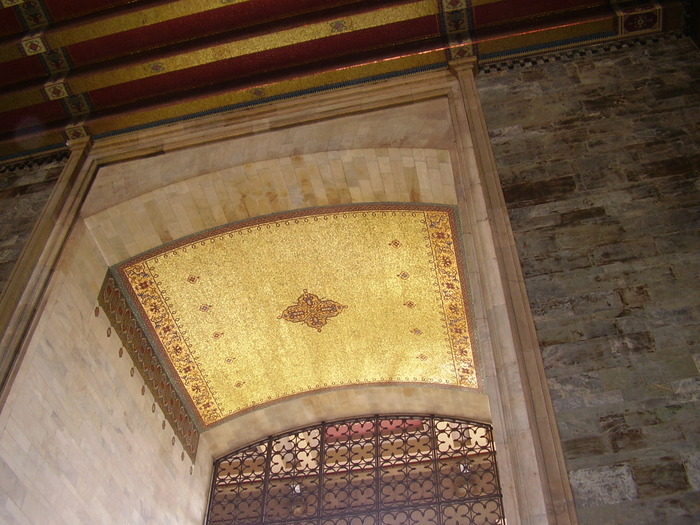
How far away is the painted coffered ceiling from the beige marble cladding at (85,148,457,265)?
2.58 ft

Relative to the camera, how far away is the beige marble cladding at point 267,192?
5895 millimetres

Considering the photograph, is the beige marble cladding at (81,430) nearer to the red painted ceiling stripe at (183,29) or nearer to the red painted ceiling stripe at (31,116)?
the red painted ceiling stripe at (31,116)

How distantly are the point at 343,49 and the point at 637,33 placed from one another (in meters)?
2.45

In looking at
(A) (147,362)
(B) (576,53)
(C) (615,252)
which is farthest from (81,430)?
(B) (576,53)

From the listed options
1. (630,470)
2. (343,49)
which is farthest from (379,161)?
(630,470)

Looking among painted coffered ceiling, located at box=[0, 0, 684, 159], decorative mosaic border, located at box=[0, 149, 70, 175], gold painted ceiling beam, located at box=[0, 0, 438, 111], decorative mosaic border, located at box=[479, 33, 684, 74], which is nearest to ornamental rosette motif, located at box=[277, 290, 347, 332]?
painted coffered ceiling, located at box=[0, 0, 684, 159]

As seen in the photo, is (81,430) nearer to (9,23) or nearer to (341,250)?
(341,250)

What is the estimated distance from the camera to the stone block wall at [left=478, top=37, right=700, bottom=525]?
353 centimetres

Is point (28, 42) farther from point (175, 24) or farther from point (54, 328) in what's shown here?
point (54, 328)

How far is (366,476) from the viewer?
762cm

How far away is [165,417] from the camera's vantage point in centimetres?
727

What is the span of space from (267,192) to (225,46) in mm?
1287

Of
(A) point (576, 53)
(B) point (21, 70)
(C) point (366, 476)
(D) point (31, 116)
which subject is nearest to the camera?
(A) point (576, 53)

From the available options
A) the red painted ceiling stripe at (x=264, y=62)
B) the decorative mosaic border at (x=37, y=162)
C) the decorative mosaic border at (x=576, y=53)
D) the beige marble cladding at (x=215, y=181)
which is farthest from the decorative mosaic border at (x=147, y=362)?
the decorative mosaic border at (x=576, y=53)
